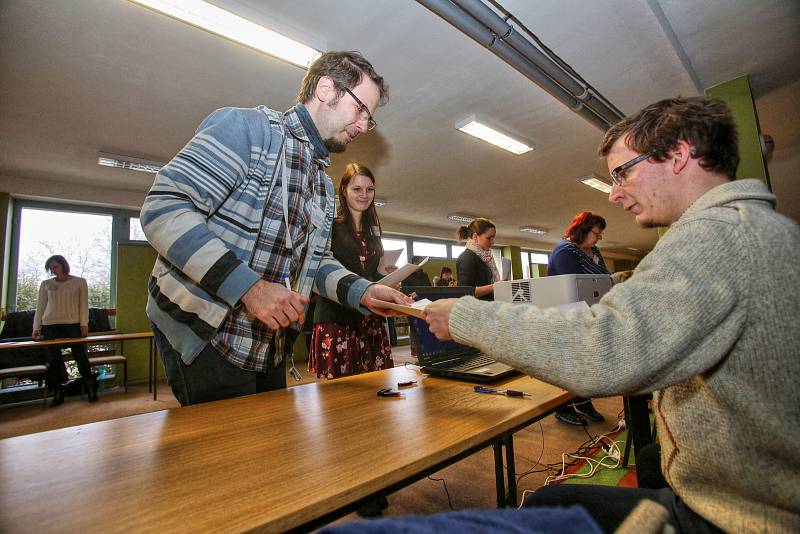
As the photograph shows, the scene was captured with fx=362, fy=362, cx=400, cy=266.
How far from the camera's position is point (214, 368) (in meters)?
1.03

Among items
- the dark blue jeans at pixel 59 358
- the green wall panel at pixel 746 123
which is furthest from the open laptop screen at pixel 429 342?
the dark blue jeans at pixel 59 358

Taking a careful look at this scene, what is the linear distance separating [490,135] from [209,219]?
4324mm

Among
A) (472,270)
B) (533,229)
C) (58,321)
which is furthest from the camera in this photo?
(533,229)

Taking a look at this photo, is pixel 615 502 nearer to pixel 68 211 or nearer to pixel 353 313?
pixel 353 313

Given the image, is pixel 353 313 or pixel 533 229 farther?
pixel 533 229

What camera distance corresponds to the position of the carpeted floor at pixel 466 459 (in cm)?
196

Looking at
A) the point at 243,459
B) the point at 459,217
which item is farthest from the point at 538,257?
the point at 243,459

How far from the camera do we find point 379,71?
3303mm

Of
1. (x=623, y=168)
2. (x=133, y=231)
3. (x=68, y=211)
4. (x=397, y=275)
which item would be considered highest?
(x=68, y=211)

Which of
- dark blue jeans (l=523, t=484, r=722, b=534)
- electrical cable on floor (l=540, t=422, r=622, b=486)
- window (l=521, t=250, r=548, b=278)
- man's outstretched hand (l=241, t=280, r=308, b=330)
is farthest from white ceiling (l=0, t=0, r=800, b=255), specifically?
window (l=521, t=250, r=548, b=278)

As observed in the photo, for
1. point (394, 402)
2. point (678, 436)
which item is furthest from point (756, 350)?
point (394, 402)

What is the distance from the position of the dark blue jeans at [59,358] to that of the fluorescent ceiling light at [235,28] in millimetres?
4430

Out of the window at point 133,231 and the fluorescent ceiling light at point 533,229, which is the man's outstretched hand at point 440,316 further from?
the fluorescent ceiling light at point 533,229

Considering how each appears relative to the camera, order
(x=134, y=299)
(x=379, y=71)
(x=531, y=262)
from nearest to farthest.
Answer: (x=379, y=71) < (x=134, y=299) < (x=531, y=262)
